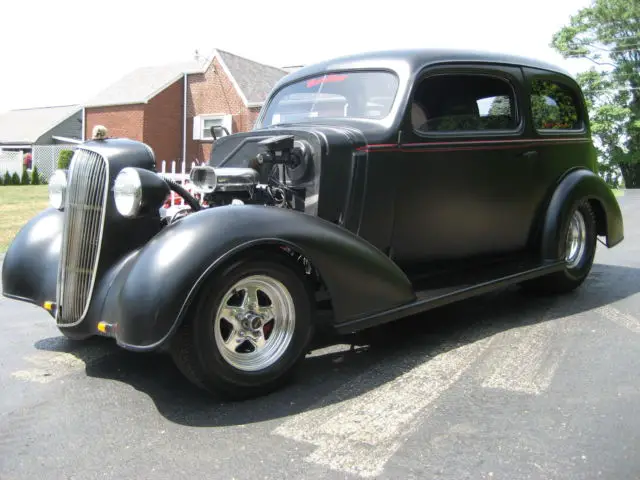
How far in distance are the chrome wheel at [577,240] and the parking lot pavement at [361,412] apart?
1.14 m

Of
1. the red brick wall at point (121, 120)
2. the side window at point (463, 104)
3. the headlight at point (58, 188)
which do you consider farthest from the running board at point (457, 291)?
the red brick wall at point (121, 120)

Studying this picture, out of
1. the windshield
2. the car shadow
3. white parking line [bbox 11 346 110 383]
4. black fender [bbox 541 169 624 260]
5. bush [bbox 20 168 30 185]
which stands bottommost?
bush [bbox 20 168 30 185]

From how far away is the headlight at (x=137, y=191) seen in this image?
9.82 ft

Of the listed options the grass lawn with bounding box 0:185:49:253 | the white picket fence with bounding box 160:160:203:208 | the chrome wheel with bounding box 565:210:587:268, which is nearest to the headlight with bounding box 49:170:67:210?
the white picket fence with bounding box 160:160:203:208

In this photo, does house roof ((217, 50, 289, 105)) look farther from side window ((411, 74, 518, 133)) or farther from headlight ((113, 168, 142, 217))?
headlight ((113, 168, 142, 217))

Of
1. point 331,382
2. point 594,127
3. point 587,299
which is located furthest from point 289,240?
point 594,127

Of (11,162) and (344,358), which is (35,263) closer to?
(344,358)

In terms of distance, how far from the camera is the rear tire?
16.8ft

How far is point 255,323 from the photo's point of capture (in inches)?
119

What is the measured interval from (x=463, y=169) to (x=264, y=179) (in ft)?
4.75

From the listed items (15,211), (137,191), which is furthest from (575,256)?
(15,211)

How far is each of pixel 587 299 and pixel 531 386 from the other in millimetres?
2345

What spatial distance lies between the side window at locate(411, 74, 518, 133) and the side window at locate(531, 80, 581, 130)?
34cm

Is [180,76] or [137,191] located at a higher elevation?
[180,76]
